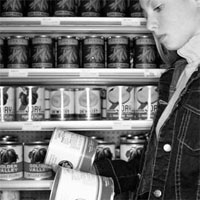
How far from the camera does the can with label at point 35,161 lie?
186 centimetres

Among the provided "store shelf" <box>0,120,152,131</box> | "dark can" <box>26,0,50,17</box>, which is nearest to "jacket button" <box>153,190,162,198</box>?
"store shelf" <box>0,120,152,131</box>

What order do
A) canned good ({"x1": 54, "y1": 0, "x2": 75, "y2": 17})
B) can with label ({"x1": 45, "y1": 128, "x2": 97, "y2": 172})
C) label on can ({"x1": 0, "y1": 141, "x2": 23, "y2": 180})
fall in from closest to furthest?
can with label ({"x1": 45, "y1": 128, "x2": 97, "y2": 172}) → label on can ({"x1": 0, "y1": 141, "x2": 23, "y2": 180}) → canned good ({"x1": 54, "y1": 0, "x2": 75, "y2": 17})

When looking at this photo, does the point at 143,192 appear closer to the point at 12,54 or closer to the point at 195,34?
the point at 195,34

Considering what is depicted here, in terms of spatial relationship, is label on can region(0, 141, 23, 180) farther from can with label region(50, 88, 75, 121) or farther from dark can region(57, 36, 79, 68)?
dark can region(57, 36, 79, 68)

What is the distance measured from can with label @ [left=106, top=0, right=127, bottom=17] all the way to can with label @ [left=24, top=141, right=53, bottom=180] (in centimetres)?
73

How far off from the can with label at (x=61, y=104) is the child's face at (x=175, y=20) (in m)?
0.72

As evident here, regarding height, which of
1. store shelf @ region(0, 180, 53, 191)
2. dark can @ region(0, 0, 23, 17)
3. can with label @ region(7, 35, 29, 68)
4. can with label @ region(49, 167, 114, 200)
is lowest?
store shelf @ region(0, 180, 53, 191)

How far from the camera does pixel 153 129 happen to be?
141 centimetres

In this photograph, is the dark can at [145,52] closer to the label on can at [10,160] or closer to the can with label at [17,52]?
the can with label at [17,52]

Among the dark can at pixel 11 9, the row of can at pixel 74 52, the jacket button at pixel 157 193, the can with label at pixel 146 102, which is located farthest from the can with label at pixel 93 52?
the jacket button at pixel 157 193

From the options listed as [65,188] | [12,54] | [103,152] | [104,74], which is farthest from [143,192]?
[12,54]

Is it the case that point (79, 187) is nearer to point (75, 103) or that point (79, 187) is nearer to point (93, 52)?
point (75, 103)

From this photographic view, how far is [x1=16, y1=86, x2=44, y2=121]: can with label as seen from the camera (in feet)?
6.15

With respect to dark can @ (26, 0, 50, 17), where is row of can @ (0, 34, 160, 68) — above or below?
below
